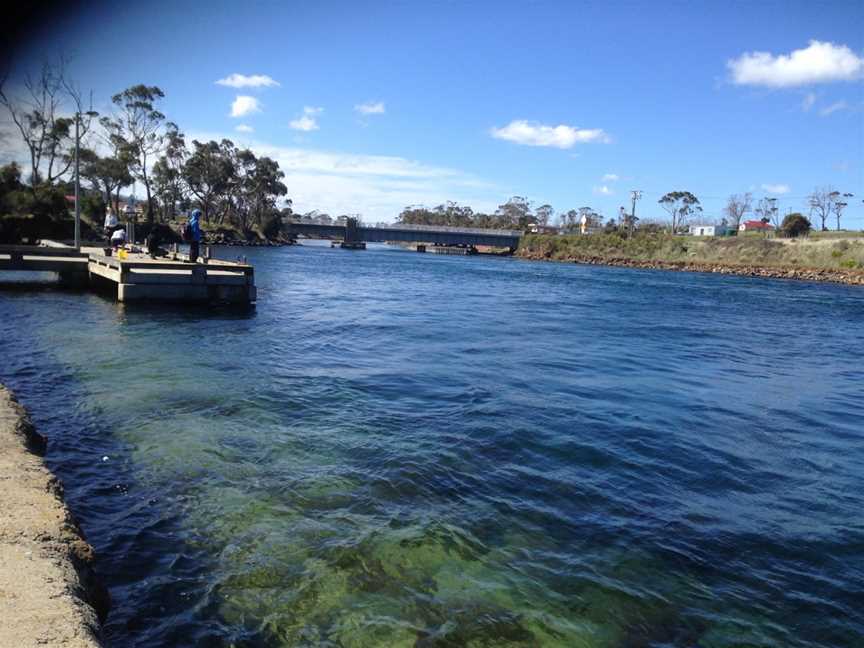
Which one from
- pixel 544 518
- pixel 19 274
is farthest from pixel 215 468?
pixel 19 274

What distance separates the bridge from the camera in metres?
118

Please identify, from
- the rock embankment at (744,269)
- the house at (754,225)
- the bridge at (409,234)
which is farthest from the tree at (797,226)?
the bridge at (409,234)

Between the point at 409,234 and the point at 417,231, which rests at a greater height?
the point at 417,231

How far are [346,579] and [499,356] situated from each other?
10892 mm

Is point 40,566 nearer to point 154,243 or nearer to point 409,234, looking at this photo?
point 154,243

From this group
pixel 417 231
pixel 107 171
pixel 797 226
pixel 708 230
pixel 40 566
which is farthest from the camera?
pixel 708 230

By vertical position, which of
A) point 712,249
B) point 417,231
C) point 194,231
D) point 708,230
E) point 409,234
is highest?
point 708,230

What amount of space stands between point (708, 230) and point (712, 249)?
3729cm

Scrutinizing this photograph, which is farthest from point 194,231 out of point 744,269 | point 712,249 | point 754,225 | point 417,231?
point 754,225

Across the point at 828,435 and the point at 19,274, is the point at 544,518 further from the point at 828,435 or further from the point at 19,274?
the point at 19,274

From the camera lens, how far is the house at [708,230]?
124 meters

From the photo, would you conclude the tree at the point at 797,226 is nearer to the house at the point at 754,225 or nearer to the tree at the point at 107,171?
the house at the point at 754,225

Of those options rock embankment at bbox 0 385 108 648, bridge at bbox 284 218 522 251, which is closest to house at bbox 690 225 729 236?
bridge at bbox 284 218 522 251

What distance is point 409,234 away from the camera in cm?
11581
